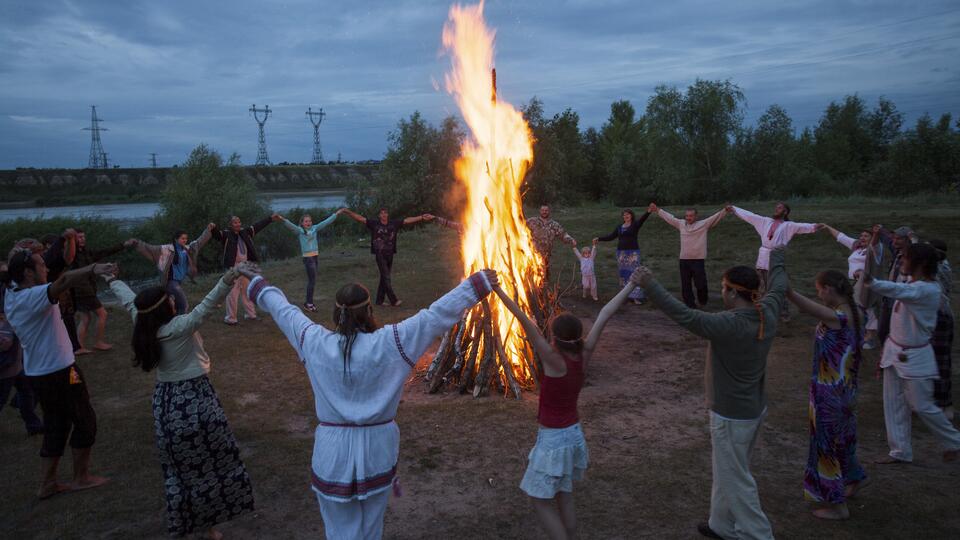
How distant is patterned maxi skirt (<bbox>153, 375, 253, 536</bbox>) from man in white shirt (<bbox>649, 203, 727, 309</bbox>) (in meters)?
9.00

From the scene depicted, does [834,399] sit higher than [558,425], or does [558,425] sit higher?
[558,425]

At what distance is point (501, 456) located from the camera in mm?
5840

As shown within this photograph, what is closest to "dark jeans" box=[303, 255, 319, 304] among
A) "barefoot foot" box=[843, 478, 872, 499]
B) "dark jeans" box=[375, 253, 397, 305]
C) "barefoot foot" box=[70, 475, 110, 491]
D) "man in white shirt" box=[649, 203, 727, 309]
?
"dark jeans" box=[375, 253, 397, 305]

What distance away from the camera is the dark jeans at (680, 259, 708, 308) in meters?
11.8

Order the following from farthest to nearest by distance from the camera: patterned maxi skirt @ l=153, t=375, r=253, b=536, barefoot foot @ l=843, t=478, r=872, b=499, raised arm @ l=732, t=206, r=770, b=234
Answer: raised arm @ l=732, t=206, r=770, b=234, barefoot foot @ l=843, t=478, r=872, b=499, patterned maxi skirt @ l=153, t=375, r=253, b=536

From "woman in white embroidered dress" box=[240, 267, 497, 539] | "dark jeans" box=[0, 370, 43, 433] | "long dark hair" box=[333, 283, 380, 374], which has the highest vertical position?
"long dark hair" box=[333, 283, 380, 374]

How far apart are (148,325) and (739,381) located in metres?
4.12

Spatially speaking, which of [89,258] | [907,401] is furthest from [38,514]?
[907,401]

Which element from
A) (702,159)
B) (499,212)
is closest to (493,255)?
(499,212)

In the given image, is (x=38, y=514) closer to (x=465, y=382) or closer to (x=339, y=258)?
(x=465, y=382)

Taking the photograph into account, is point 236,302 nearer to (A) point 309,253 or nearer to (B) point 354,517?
(A) point 309,253

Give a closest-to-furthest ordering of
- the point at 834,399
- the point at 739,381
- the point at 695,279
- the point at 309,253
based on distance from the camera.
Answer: the point at 739,381 < the point at 834,399 < the point at 695,279 < the point at 309,253

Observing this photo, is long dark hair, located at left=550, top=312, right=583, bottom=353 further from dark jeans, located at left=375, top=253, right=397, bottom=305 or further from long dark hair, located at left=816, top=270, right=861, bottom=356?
dark jeans, located at left=375, top=253, right=397, bottom=305

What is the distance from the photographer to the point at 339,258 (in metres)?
19.9
